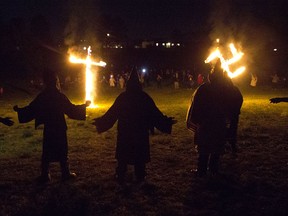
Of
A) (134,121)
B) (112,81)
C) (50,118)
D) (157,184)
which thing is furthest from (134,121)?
(112,81)

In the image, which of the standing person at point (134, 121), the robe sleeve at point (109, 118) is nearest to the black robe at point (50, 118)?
the robe sleeve at point (109, 118)

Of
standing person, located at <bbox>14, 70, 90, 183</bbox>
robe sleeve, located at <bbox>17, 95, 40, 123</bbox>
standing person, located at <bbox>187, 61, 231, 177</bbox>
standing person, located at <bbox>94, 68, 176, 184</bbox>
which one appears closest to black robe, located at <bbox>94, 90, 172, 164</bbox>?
standing person, located at <bbox>94, 68, 176, 184</bbox>

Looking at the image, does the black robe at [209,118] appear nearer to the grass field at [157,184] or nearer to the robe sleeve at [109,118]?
the grass field at [157,184]

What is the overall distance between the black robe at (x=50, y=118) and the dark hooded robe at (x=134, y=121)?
1.16m

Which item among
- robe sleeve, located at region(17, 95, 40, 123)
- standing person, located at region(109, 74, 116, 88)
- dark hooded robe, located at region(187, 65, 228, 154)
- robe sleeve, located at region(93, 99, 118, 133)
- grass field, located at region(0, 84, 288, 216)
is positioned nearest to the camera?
grass field, located at region(0, 84, 288, 216)

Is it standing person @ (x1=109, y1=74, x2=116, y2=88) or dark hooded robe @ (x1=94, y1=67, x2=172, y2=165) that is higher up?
standing person @ (x1=109, y1=74, x2=116, y2=88)

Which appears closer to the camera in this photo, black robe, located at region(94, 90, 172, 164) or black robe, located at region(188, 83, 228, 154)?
black robe, located at region(94, 90, 172, 164)

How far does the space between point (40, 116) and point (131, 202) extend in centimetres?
255

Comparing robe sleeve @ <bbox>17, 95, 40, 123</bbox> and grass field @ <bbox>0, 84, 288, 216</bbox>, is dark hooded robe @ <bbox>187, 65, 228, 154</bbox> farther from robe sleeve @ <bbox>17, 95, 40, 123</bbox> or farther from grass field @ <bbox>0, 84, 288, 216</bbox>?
robe sleeve @ <bbox>17, 95, 40, 123</bbox>

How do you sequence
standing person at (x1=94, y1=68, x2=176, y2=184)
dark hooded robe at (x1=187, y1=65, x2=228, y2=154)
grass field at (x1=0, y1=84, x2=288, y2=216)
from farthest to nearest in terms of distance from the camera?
dark hooded robe at (x1=187, y1=65, x2=228, y2=154)
standing person at (x1=94, y1=68, x2=176, y2=184)
grass field at (x1=0, y1=84, x2=288, y2=216)

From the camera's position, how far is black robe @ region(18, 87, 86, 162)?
24.4ft

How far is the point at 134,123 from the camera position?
709cm

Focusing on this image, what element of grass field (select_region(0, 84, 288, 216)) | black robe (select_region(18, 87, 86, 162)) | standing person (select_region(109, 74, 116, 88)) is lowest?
grass field (select_region(0, 84, 288, 216))

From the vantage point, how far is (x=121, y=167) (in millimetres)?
7234
